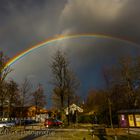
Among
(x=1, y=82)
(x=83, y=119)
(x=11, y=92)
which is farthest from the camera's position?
(x=83, y=119)

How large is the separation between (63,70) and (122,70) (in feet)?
42.0

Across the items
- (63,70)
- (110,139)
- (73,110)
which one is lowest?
(110,139)

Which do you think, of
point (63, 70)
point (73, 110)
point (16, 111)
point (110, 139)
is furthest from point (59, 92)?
point (16, 111)

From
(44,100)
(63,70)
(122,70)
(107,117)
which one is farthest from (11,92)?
(122,70)

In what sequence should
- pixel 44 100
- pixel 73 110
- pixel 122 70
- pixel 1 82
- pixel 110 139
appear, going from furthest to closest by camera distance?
pixel 44 100 < pixel 73 110 < pixel 122 70 < pixel 1 82 < pixel 110 139

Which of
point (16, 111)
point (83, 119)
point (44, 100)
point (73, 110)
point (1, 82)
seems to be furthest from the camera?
point (16, 111)

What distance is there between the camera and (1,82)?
126ft

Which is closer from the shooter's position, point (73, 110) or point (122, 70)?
point (122, 70)

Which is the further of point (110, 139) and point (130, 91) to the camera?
point (130, 91)

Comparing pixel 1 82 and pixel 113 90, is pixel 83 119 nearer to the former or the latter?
pixel 113 90

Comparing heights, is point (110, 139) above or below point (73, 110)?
below

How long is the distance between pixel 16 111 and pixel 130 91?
47.4 meters

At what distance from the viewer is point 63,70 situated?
146 feet

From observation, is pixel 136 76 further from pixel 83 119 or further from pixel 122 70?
pixel 83 119
